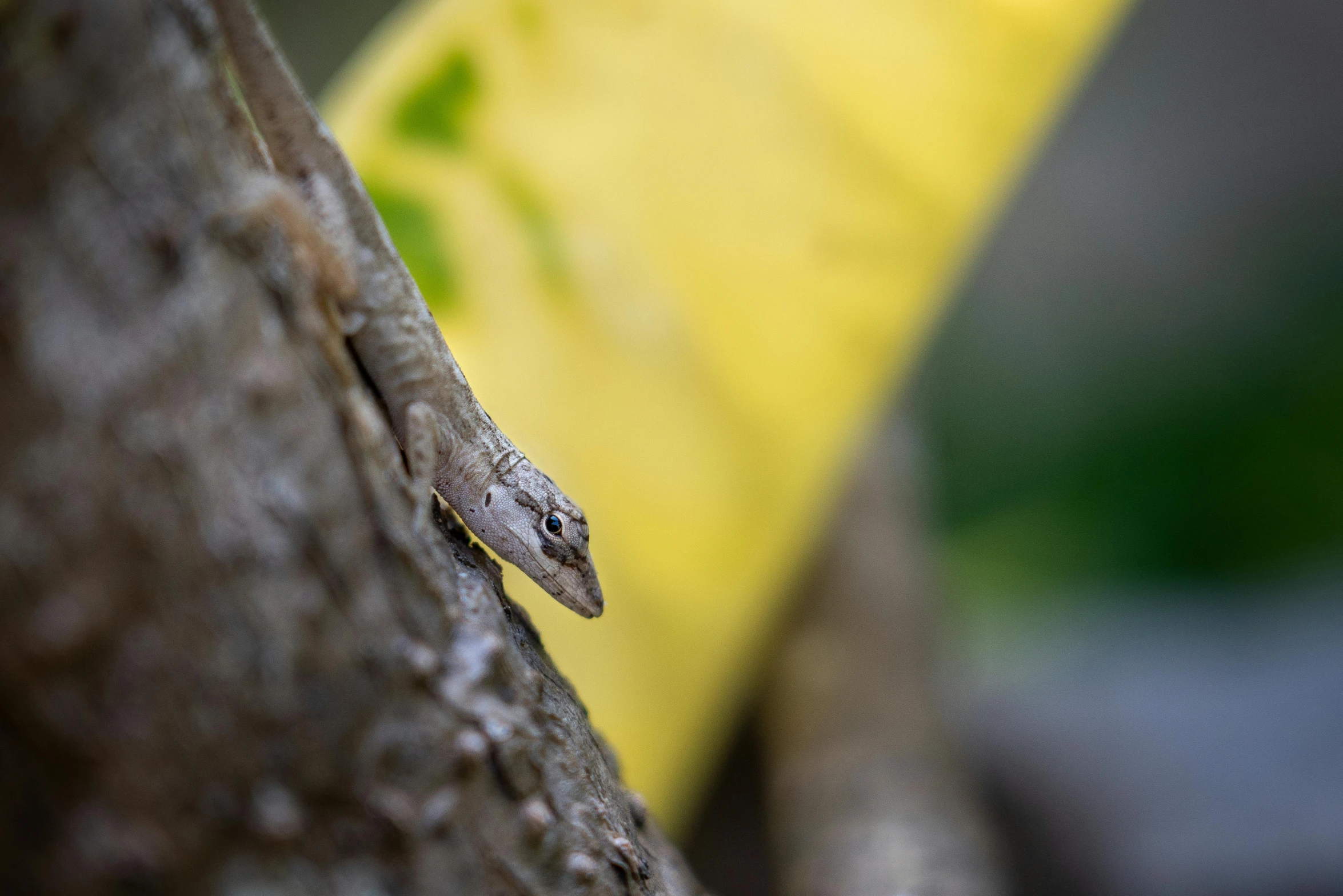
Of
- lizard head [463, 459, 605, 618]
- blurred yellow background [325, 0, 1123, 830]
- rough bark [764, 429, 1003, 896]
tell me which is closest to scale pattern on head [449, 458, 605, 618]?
lizard head [463, 459, 605, 618]

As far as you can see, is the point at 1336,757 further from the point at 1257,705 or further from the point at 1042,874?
the point at 1042,874

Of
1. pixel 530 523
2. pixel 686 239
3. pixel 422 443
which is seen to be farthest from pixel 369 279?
pixel 686 239

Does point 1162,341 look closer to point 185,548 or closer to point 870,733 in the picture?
point 870,733

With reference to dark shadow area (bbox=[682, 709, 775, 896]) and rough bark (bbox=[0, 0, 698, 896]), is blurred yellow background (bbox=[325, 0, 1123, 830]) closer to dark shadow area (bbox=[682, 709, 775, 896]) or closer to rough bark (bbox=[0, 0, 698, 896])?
rough bark (bbox=[0, 0, 698, 896])

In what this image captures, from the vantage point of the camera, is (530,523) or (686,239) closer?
(530,523)

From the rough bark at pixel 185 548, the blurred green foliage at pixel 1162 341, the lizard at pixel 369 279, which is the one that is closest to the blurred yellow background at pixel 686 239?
the lizard at pixel 369 279

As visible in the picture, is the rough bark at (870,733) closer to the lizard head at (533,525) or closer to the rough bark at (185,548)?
the lizard head at (533,525)

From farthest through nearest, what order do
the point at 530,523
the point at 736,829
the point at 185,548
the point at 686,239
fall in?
the point at 736,829 → the point at 686,239 → the point at 530,523 → the point at 185,548

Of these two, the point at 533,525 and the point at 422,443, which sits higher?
the point at 422,443
